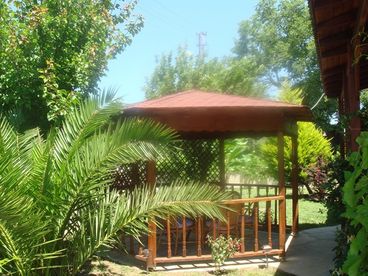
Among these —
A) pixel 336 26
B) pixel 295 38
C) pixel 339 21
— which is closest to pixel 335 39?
pixel 336 26

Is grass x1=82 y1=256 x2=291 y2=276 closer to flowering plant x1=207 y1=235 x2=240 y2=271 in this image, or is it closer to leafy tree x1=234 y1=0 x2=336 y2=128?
flowering plant x1=207 y1=235 x2=240 y2=271

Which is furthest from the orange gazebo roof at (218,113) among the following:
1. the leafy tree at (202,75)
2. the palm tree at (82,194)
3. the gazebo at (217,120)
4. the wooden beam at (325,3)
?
the leafy tree at (202,75)

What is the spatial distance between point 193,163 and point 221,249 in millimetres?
3744

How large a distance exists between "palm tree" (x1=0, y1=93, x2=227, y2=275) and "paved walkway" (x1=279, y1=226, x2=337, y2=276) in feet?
7.59

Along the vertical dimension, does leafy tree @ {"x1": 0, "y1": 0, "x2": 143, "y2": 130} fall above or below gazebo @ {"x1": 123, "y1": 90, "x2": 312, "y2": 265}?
above

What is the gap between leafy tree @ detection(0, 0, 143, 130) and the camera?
290 inches

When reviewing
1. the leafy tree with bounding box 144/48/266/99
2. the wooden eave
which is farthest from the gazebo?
the leafy tree with bounding box 144/48/266/99

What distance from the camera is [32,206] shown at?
491 centimetres

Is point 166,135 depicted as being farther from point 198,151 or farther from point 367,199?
point 198,151

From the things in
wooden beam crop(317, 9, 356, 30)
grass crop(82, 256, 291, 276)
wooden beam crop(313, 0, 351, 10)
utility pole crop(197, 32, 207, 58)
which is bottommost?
grass crop(82, 256, 291, 276)

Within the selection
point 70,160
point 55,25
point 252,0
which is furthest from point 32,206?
point 252,0

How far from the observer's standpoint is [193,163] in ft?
35.5

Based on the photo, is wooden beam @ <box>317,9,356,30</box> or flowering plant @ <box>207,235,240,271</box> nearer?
wooden beam @ <box>317,9,356,30</box>

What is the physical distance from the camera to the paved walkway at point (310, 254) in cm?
700
